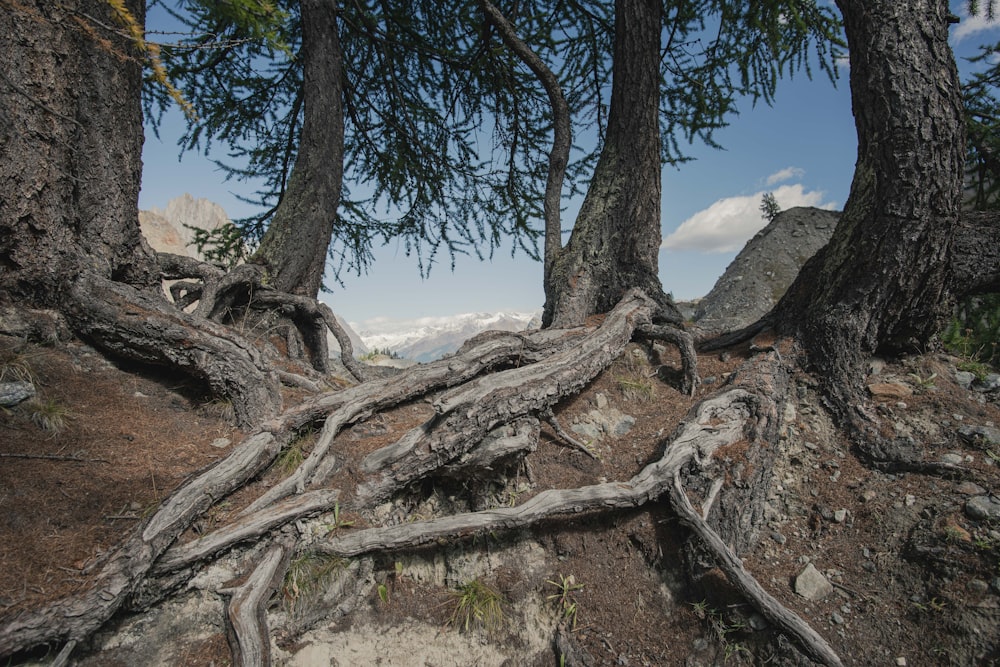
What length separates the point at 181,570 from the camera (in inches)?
100

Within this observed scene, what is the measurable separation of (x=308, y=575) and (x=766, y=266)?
1136 centimetres

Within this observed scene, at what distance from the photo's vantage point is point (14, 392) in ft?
9.82

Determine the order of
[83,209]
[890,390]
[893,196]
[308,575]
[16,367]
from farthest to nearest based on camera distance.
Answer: [890,390] < [83,209] < [893,196] < [16,367] < [308,575]

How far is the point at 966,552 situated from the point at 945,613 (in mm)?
402

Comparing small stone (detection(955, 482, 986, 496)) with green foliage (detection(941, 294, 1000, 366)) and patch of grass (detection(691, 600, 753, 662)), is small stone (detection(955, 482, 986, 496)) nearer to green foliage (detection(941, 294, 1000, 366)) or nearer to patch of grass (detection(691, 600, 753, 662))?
green foliage (detection(941, 294, 1000, 366))

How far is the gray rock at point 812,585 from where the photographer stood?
9.29 feet

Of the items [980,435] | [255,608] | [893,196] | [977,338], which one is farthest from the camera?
[977,338]

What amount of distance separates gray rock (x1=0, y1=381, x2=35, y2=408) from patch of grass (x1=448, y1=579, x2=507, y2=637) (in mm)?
3035

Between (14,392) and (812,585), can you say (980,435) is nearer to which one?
(812,585)

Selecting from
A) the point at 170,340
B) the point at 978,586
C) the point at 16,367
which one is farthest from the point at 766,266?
the point at 16,367

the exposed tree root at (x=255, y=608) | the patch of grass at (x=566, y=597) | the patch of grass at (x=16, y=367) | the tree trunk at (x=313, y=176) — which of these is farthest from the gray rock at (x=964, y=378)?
the patch of grass at (x=16, y=367)

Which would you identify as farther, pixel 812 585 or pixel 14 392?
pixel 14 392

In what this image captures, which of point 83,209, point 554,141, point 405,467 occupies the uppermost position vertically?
point 554,141

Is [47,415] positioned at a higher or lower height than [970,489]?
higher
